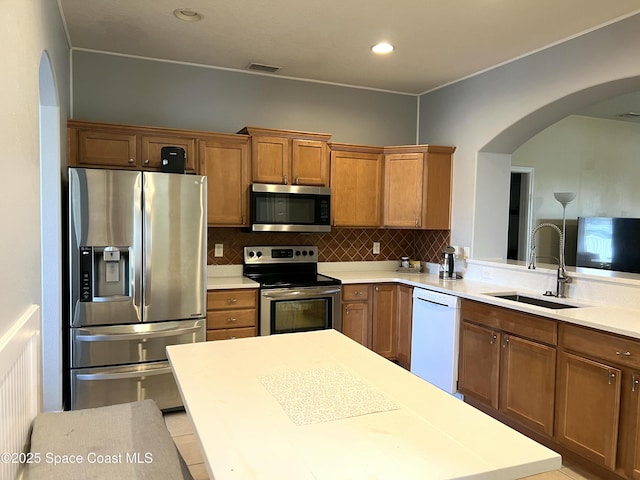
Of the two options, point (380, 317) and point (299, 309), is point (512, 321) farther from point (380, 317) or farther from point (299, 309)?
point (299, 309)

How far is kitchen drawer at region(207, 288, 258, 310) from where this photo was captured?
366 centimetres

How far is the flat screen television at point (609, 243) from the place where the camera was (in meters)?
5.70

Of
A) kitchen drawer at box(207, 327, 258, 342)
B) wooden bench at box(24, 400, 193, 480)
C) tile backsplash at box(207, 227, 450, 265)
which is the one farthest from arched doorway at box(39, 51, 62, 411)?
tile backsplash at box(207, 227, 450, 265)

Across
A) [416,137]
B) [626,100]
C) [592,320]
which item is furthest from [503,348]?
[626,100]

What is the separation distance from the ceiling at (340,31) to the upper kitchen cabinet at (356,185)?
0.73 meters

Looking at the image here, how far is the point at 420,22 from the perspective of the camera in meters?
3.07

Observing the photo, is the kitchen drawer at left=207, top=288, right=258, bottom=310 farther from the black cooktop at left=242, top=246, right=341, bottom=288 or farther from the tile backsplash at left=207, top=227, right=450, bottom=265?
the tile backsplash at left=207, top=227, right=450, bottom=265

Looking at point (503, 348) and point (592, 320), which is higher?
point (592, 320)

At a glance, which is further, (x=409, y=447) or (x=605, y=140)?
(x=605, y=140)

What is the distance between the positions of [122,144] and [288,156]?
135cm

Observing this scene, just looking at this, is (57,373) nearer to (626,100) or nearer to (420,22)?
(420,22)

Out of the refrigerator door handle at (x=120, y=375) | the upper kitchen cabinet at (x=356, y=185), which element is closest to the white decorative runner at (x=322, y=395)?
the refrigerator door handle at (x=120, y=375)

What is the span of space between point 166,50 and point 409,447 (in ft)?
11.8

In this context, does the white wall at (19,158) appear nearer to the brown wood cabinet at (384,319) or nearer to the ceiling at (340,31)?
the ceiling at (340,31)
